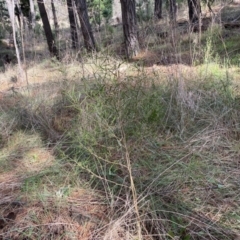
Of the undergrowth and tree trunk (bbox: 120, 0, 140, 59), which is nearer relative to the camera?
the undergrowth

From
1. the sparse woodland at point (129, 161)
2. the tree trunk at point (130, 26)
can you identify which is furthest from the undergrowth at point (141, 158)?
the tree trunk at point (130, 26)

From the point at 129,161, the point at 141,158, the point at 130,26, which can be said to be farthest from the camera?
the point at 130,26

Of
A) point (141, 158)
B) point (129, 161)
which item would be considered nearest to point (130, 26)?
point (141, 158)

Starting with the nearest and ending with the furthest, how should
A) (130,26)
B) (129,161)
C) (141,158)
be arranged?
(129,161) < (141,158) < (130,26)

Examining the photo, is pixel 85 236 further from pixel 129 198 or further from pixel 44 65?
pixel 44 65

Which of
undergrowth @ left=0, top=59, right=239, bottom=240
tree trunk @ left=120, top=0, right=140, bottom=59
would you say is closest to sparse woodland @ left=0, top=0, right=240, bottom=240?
undergrowth @ left=0, top=59, right=239, bottom=240

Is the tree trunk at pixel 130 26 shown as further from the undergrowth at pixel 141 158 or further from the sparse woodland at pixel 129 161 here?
the undergrowth at pixel 141 158

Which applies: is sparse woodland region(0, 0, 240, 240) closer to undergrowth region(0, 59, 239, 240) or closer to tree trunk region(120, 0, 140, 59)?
undergrowth region(0, 59, 239, 240)

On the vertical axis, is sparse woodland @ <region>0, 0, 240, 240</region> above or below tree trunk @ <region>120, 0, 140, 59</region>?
below

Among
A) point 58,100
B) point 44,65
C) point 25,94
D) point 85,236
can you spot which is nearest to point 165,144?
point 85,236

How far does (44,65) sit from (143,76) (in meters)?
3.35

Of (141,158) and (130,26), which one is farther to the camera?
(130,26)

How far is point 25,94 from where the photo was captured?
10.1 ft

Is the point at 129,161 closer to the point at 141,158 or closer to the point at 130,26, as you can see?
the point at 141,158
